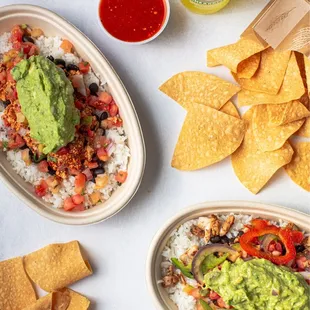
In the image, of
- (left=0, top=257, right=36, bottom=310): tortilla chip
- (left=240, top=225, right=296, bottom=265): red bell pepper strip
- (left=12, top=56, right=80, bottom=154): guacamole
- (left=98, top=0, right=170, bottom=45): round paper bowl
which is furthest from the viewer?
(left=0, top=257, right=36, bottom=310): tortilla chip

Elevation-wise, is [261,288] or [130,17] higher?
[130,17]

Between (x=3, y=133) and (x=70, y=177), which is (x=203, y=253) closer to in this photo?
(x=70, y=177)

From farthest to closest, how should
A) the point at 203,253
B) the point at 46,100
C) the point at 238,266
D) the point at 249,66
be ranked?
the point at 249,66 < the point at 203,253 < the point at 238,266 < the point at 46,100

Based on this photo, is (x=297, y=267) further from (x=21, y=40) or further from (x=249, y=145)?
(x=21, y=40)

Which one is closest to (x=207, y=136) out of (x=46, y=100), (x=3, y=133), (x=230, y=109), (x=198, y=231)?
(x=230, y=109)

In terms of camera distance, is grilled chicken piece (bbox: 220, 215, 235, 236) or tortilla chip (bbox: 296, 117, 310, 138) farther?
tortilla chip (bbox: 296, 117, 310, 138)

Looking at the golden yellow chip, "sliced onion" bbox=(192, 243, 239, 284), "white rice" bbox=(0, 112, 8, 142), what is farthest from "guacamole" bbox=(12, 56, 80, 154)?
the golden yellow chip

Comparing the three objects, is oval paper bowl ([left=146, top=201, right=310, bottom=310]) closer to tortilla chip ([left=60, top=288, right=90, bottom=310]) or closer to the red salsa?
tortilla chip ([left=60, top=288, right=90, bottom=310])
